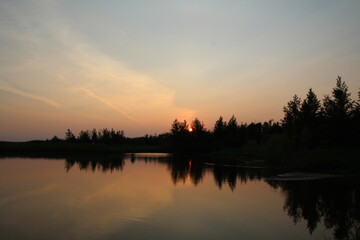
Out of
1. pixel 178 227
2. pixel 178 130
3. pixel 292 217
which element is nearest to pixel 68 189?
pixel 178 227

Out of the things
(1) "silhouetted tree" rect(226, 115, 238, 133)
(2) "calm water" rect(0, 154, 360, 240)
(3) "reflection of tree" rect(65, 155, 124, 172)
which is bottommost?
(2) "calm water" rect(0, 154, 360, 240)

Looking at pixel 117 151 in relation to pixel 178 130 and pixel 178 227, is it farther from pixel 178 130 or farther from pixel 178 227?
pixel 178 227

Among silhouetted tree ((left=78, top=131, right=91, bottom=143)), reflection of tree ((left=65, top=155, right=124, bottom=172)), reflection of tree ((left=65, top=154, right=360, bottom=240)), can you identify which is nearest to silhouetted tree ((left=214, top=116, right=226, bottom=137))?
silhouetted tree ((left=78, top=131, right=91, bottom=143))

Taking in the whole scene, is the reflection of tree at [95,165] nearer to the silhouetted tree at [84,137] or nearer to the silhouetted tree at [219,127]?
the silhouetted tree at [219,127]

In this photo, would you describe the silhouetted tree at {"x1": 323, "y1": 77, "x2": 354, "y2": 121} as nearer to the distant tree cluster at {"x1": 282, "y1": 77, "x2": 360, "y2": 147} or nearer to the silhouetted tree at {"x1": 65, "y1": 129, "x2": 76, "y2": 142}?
the distant tree cluster at {"x1": 282, "y1": 77, "x2": 360, "y2": 147}

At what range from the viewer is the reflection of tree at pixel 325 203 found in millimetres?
17642

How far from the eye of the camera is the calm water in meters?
15.4

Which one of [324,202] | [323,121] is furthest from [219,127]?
[324,202]

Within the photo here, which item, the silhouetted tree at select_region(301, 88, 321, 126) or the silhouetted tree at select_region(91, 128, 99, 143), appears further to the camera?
the silhouetted tree at select_region(91, 128, 99, 143)

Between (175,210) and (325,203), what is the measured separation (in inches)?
428

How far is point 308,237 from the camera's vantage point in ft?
50.3

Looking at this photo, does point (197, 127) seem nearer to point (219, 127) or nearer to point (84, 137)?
point (219, 127)

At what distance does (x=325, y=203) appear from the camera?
2334 centimetres

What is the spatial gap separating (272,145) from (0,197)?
177 feet
